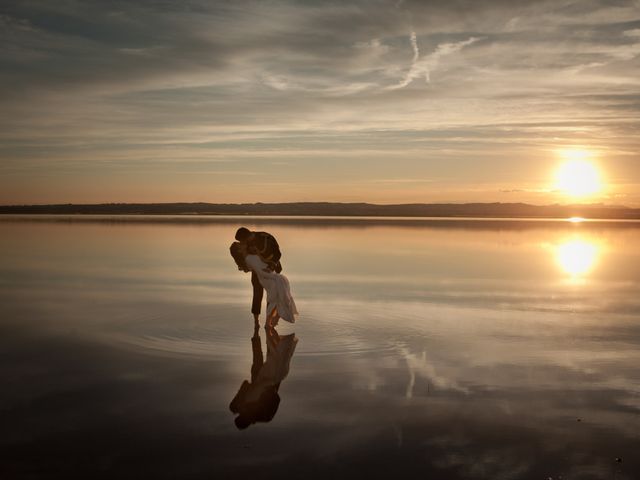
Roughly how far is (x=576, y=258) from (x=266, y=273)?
2125 centimetres

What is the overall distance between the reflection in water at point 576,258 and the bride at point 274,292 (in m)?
13.4

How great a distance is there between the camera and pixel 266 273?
523 inches

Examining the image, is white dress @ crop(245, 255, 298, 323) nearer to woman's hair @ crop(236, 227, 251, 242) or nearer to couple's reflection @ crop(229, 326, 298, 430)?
woman's hair @ crop(236, 227, 251, 242)

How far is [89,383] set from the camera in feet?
29.4

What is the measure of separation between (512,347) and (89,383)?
6.51 m

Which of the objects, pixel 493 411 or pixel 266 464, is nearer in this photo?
pixel 266 464

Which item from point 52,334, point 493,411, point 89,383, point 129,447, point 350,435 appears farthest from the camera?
point 52,334

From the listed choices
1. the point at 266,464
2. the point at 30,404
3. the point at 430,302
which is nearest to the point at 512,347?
the point at 430,302

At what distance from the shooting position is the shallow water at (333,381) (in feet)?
21.2

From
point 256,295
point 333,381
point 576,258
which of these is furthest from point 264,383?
point 576,258

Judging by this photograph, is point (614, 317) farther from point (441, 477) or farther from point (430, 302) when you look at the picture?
point (441, 477)

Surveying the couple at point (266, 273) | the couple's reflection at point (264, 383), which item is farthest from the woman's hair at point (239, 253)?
the couple's reflection at point (264, 383)

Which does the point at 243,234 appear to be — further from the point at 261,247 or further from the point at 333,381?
the point at 333,381

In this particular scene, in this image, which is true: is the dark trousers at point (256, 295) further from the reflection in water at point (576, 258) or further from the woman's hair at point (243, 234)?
the reflection in water at point (576, 258)
